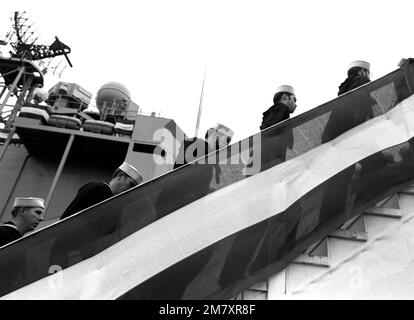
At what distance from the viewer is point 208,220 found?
2.75m

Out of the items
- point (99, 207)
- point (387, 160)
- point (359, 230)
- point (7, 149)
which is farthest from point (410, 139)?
point (7, 149)

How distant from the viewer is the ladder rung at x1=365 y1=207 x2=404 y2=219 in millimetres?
2822

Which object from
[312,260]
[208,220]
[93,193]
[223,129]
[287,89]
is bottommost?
[312,260]

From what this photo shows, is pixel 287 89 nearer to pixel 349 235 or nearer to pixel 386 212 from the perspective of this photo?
pixel 386 212

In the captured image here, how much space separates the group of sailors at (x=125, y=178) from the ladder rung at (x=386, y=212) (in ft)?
3.82

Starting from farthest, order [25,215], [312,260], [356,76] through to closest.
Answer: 1. [356,76]
2. [25,215]
3. [312,260]

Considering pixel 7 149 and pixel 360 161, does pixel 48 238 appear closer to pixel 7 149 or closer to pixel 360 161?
pixel 360 161

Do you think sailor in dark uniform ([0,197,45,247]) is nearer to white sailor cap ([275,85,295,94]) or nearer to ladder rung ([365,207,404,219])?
white sailor cap ([275,85,295,94])

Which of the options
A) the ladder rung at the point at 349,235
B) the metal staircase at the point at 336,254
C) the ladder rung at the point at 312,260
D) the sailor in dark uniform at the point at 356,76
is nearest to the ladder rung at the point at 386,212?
the metal staircase at the point at 336,254

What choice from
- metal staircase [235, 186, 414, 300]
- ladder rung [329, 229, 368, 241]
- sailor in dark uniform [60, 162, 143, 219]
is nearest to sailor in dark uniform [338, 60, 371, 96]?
metal staircase [235, 186, 414, 300]

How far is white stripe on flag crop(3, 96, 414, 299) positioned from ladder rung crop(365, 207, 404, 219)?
32cm

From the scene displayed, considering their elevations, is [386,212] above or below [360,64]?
below

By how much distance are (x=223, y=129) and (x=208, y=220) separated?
5.09 ft

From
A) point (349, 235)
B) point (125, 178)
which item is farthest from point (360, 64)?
point (125, 178)
